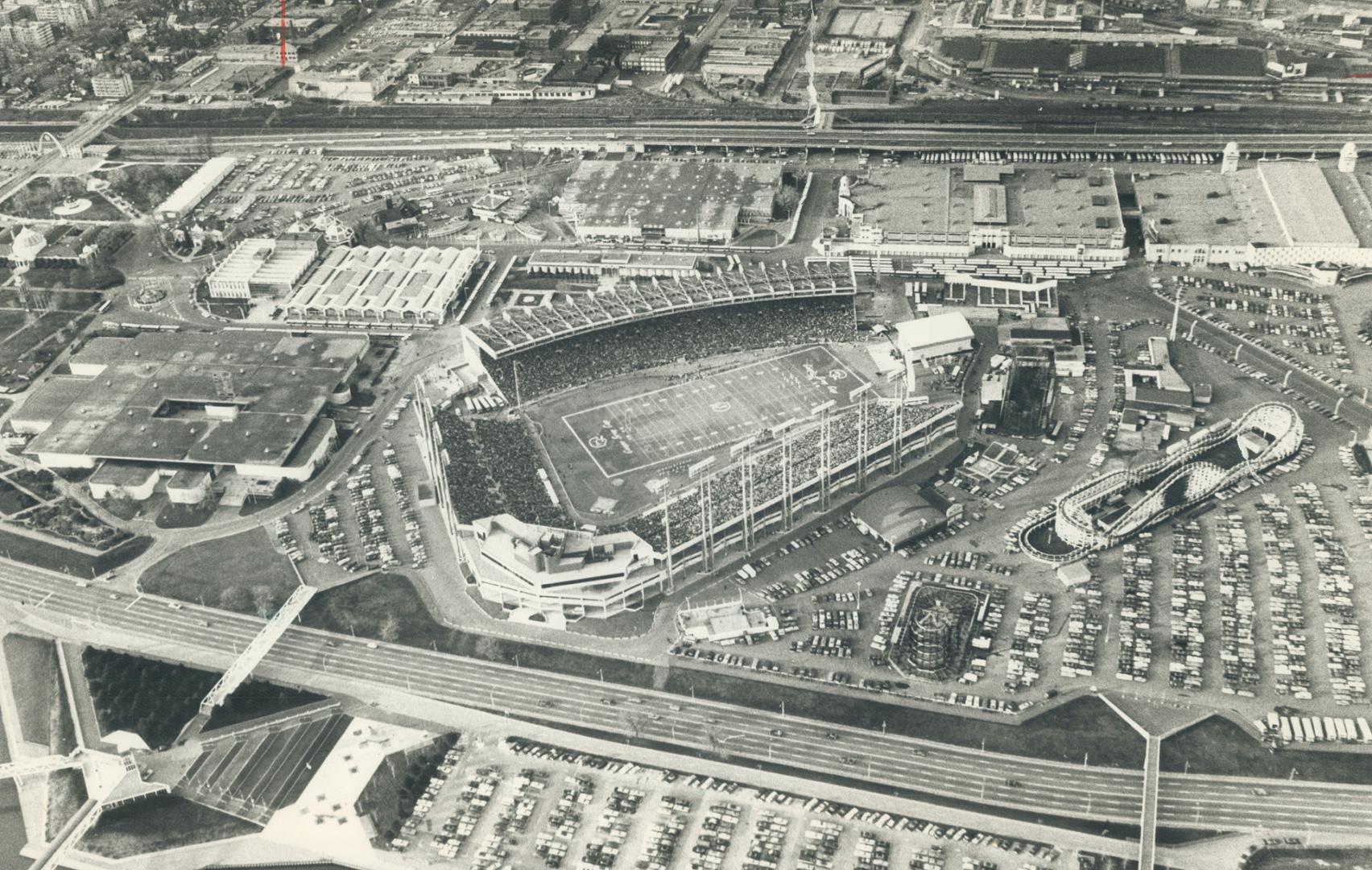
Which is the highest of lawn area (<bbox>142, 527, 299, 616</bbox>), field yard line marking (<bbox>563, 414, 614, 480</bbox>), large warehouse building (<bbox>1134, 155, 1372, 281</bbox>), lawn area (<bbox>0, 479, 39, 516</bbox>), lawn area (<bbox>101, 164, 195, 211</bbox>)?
lawn area (<bbox>101, 164, 195, 211</bbox>)

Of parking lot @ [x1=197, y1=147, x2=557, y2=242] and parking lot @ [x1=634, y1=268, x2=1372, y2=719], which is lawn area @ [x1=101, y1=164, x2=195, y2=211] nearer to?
parking lot @ [x1=197, y1=147, x2=557, y2=242]

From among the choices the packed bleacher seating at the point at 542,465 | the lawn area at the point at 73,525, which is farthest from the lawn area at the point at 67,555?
the packed bleacher seating at the point at 542,465

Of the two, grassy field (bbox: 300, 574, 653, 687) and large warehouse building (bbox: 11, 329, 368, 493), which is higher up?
large warehouse building (bbox: 11, 329, 368, 493)

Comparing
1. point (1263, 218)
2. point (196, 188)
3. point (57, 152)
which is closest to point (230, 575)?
point (196, 188)

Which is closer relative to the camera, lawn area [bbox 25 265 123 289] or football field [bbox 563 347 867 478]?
football field [bbox 563 347 867 478]

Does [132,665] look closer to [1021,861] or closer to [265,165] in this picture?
[1021,861]

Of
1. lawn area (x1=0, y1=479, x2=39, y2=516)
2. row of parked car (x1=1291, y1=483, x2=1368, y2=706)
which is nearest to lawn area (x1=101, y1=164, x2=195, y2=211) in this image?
lawn area (x1=0, y1=479, x2=39, y2=516)
